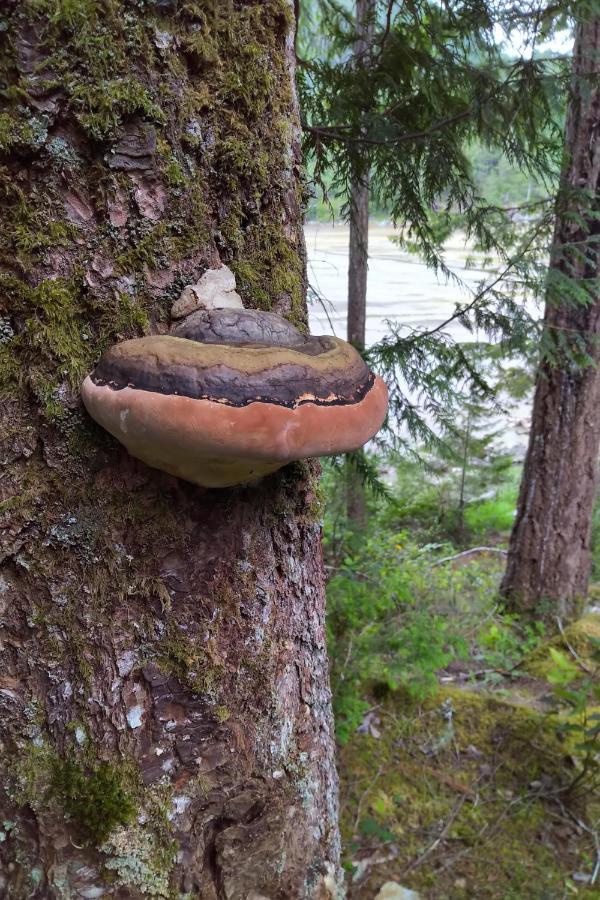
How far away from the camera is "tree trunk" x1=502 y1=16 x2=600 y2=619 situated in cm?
449

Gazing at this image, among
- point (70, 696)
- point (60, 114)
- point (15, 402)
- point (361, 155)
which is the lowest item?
point (70, 696)

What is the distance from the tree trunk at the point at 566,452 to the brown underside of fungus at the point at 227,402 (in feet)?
12.2

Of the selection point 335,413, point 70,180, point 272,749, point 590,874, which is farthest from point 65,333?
point 590,874

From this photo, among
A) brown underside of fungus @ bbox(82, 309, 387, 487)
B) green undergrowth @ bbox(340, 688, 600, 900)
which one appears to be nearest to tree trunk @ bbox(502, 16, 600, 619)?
green undergrowth @ bbox(340, 688, 600, 900)

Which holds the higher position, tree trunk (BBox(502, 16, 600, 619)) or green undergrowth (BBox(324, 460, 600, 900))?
tree trunk (BBox(502, 16, 600, 619))

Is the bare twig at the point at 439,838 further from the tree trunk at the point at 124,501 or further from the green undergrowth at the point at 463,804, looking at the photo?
the tree trunk at the point at 124,501

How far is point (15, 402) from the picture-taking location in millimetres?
1257

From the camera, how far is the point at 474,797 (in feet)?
11.3

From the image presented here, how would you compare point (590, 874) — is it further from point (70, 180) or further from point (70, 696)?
point (70, 180)

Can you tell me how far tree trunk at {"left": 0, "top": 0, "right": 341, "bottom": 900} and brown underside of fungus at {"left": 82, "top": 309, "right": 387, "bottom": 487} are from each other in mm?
215

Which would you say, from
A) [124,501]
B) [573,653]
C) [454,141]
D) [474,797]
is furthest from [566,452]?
[124,501]

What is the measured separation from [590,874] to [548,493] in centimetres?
302

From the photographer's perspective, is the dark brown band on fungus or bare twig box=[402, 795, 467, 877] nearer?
the dark brown band on fungus

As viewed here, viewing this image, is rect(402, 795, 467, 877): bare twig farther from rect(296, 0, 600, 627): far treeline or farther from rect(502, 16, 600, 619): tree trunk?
rect(502, 16, 600, 619): tree trunk
